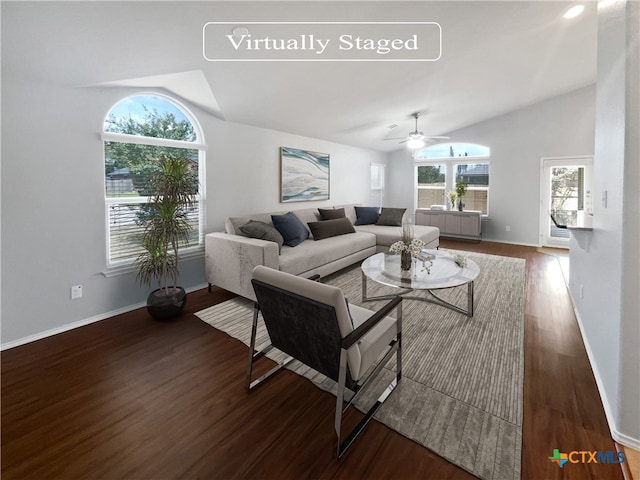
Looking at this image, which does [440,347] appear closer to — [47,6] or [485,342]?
[485,342]

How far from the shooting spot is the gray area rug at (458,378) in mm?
1570

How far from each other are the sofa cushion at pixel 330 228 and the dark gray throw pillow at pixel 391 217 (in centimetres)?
106

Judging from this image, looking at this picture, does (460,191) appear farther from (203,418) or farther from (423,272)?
(203,418)

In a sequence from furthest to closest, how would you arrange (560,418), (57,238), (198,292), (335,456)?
1. (198,292)
2. (57,238)
3. (560,418)
4. (335,456)

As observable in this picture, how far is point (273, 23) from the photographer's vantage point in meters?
2.44

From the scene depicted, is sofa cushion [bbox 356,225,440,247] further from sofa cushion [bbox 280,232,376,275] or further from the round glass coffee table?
the round glass coffee table

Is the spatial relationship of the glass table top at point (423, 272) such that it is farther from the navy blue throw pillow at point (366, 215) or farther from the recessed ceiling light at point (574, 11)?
the recessed ceiling light at point (574, 11)

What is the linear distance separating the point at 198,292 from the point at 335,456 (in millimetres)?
2876

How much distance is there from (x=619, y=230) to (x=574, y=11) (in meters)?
3.11

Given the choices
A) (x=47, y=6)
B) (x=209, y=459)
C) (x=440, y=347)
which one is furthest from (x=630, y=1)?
(x=47, y=6)

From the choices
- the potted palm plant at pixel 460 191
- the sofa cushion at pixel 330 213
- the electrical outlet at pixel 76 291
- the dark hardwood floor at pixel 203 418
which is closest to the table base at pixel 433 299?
the dark hardwood floor at pixel 203 418

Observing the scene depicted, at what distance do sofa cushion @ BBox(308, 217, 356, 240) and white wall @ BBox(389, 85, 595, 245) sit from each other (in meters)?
4.16

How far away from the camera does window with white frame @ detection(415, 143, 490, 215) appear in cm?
732

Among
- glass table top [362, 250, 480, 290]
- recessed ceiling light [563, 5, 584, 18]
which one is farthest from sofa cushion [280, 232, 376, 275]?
recessed ceiling light [563, 5, 584, 18]
